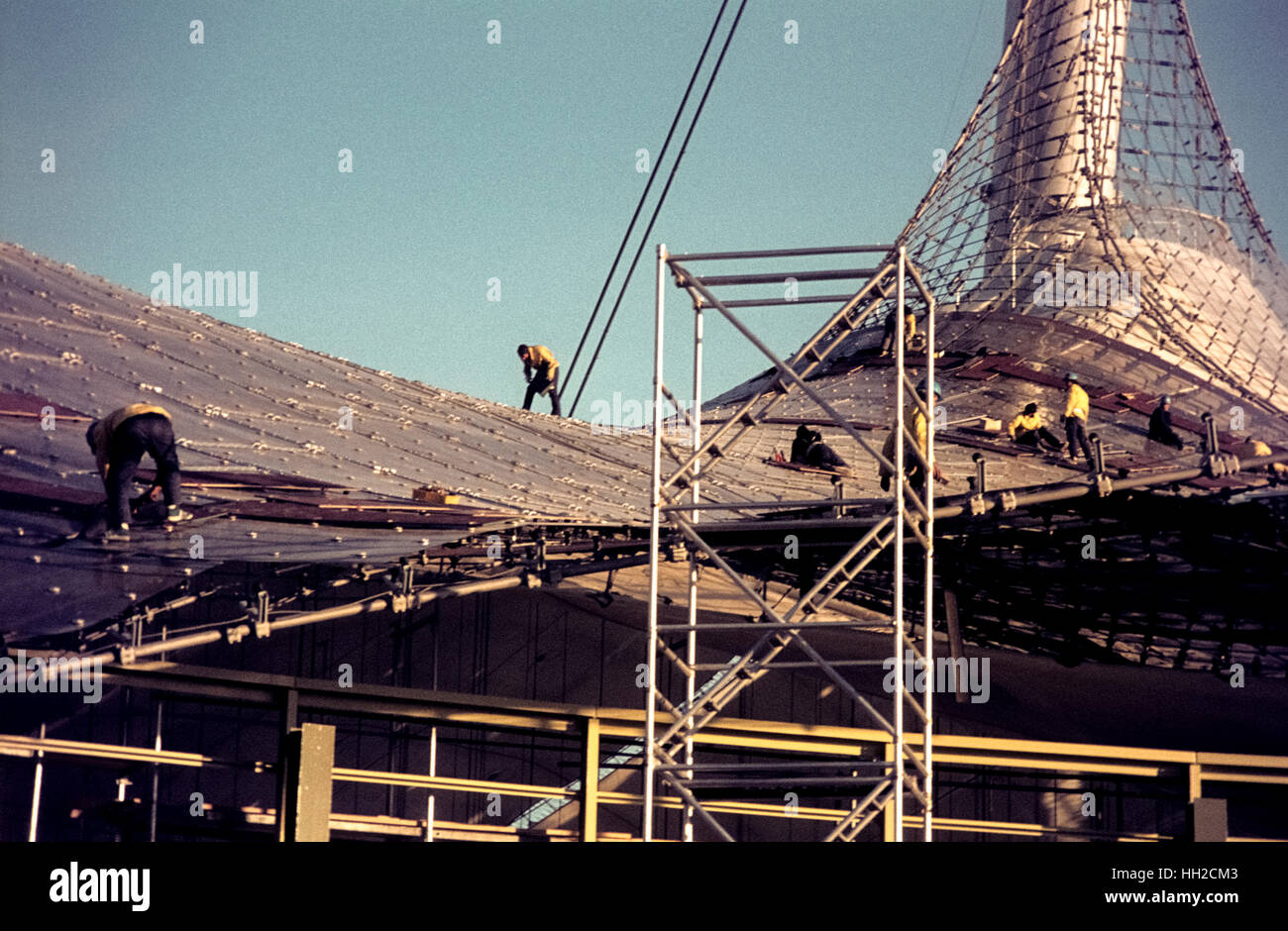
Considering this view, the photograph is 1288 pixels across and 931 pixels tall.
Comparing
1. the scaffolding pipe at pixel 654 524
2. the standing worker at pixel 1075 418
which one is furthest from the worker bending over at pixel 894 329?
the scaffolding pipe at pixel 654 524

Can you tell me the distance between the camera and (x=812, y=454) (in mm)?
27109

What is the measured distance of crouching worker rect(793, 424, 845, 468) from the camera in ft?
88.8

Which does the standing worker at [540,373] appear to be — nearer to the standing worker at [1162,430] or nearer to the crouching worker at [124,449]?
the standing worker at [1162,430]

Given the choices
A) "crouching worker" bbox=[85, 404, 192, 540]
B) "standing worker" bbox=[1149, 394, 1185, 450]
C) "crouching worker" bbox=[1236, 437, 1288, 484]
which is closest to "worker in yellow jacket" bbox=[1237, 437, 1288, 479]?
"crouching worker" bbox=[1236, 437, 1288, 484]

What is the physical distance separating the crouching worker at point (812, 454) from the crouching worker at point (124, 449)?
41.1 ft

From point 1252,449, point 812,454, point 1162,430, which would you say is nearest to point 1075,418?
point 1162,430

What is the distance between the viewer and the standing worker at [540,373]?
31656 millimetres

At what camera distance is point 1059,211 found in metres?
39.0

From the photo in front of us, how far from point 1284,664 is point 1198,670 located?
1.41m

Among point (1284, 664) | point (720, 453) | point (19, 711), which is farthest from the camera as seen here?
point (19, 711)

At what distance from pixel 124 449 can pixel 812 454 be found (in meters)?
13.1

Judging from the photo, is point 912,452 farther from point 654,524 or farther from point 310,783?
point 310,783
